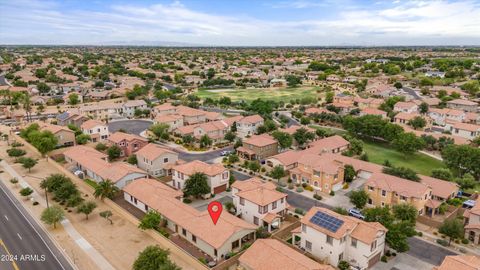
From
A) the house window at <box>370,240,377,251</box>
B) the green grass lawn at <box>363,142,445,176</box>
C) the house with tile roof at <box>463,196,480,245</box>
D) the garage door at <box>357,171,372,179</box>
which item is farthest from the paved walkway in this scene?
the green grass lawn at <box>363,142,445,176</box>

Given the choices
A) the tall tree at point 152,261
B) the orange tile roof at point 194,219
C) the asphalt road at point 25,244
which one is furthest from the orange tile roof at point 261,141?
the asphalt road at point 25,244

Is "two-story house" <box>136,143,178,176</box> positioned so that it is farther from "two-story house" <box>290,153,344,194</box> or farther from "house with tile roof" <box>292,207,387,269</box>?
"house with tile roof" <box>292,207,387,269</box>

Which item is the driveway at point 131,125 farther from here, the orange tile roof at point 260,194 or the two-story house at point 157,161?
the orange tile roof at point 260,194

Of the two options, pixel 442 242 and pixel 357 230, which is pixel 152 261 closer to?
pixel 357 230

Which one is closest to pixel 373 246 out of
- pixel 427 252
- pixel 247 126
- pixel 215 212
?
pixel 427 252

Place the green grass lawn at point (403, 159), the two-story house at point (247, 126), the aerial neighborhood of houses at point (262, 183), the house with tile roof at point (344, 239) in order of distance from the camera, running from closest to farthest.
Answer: the house with tile roof at point (344, 239) < the aerial neighborhood of houses at point (262, 183) < the green grass lawn at point (403, 159) < the two-story house at point (247, 126)

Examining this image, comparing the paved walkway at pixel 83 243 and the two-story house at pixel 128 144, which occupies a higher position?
the two-story house at pixel 128 144
